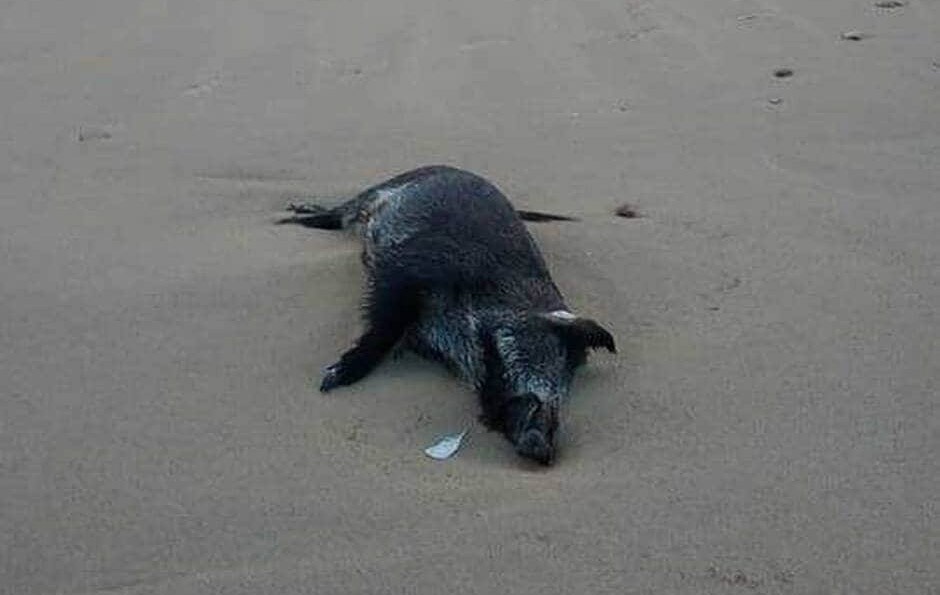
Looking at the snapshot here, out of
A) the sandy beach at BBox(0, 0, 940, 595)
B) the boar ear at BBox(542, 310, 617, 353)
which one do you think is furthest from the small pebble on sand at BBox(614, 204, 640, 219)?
the boar ear at BBox(542, 310, 617, 353)

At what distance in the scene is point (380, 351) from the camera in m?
3.68

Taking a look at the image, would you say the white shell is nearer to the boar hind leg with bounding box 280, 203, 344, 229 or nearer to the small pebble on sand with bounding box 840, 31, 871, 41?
the boar hind leg with bounding box 280, 203, 344, 229

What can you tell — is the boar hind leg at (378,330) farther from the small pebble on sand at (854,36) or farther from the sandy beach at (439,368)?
the small pebble on sand at (854,36)

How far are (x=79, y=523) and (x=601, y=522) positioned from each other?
117 cm

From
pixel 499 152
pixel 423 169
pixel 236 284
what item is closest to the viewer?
pixel 236 284

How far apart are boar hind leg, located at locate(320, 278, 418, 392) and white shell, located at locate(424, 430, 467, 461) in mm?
374

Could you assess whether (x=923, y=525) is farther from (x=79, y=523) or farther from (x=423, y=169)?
(x=423, y=169)

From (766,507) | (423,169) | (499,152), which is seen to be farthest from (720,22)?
(766,507)

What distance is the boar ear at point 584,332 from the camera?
3.57m

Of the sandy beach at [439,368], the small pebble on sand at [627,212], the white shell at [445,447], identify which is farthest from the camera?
the small pebble on sand at [627,212]

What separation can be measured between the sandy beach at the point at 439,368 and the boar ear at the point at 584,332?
9cm

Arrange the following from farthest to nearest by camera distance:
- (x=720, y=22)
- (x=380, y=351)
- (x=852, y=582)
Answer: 1. (x=720, y=22)
2. (x=380, y=351)
3. (x=852, y=582)

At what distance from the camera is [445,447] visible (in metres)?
3.28

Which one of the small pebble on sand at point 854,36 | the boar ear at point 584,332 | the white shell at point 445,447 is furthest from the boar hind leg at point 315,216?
the small pebble on sand at point 854,36
